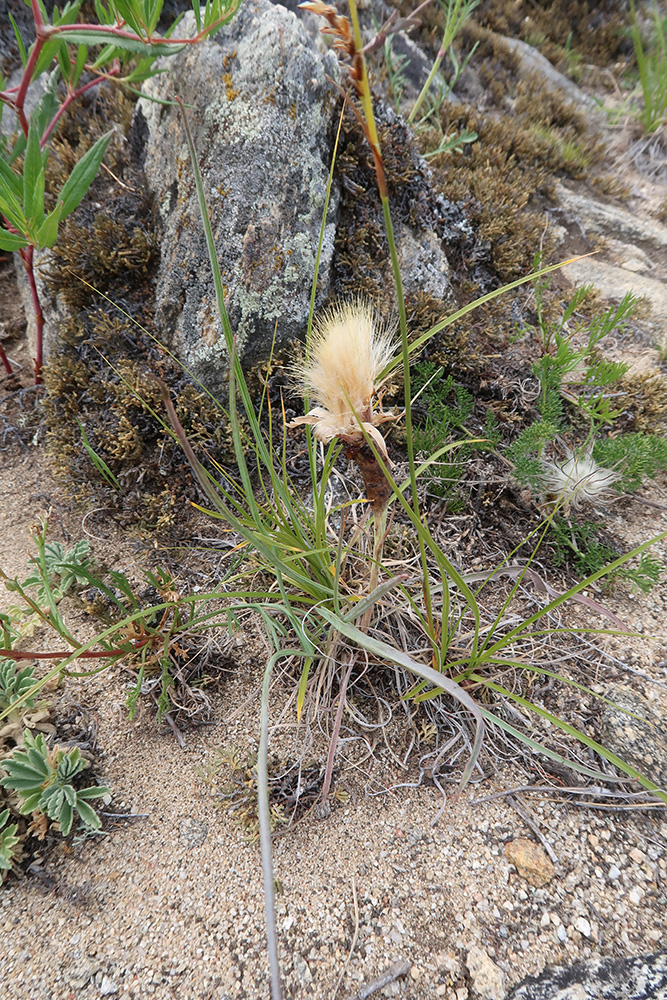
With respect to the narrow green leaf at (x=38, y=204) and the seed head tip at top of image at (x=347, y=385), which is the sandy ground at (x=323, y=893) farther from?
the narrow green leaf at (x=38, y=204)

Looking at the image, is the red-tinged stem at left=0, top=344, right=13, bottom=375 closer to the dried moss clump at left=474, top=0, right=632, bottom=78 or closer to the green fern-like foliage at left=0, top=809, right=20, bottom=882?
the green fern-like foliage at left=0, top=809, right=20, bottom=882

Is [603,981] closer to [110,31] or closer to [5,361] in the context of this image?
[110,31]

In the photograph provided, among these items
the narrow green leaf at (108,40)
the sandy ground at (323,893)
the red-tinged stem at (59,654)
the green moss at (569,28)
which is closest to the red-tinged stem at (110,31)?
the narrow green leaf at (108,40)

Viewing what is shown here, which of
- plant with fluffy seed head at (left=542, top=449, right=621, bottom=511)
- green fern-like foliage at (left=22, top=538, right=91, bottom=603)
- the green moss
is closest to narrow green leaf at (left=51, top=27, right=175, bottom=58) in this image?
green fern-like foliage at (left=22, top=538, right=91, bottom=603)

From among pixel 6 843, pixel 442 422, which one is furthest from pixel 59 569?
pixel 442 422

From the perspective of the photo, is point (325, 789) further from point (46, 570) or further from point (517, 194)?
point (517, 194)

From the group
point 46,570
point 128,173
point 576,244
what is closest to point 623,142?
point 576,244
